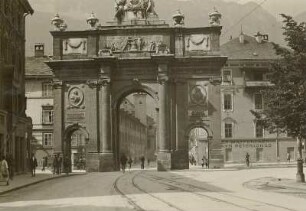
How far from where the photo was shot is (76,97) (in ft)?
168

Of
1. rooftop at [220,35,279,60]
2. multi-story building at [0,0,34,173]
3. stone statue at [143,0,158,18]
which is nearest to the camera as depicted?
multi-story building at [0,0,34,173]

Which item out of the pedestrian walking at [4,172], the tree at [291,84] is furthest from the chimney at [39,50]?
the tree at [291,84]

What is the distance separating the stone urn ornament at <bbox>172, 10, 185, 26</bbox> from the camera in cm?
5034

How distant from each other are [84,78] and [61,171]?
7.96 metres

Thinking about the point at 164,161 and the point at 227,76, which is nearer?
Answer: the point at 164,161

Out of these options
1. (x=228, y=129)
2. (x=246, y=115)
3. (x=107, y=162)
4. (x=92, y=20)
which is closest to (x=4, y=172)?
(x=107, y=162)

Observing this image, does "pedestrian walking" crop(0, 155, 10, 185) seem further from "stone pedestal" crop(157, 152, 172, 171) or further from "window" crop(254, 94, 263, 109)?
"window" crop(254, 94, 263, 109)

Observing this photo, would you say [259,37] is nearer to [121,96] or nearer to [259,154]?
[259,154]

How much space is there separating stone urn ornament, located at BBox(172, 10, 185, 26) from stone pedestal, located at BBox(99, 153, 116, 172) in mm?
11847

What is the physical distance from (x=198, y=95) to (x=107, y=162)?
9058mm

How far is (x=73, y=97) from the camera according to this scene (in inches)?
2012

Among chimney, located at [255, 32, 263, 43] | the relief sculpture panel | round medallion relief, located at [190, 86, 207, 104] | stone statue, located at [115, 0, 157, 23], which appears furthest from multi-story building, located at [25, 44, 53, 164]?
chimney, located at [255, 32, 263, 43]

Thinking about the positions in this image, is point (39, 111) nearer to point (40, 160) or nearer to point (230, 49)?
point (40, 160)

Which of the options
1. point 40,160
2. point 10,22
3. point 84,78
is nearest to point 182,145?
point 84,78
